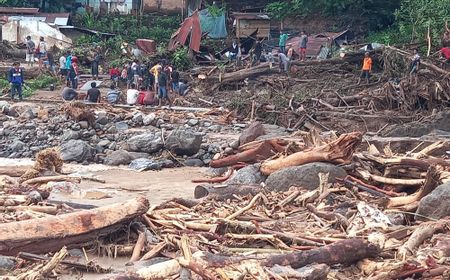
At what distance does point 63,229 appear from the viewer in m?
8.60

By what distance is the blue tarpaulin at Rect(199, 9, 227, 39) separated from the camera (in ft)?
109

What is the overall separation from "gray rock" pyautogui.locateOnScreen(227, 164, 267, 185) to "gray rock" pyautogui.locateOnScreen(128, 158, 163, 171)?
3571 millimetres

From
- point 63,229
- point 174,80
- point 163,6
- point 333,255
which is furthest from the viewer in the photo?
point 163,6

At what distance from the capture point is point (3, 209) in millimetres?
10336

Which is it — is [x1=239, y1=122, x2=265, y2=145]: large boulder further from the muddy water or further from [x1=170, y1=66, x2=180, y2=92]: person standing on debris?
[x1=170, y1=66, x2=180, y2=92]: person standing on debris

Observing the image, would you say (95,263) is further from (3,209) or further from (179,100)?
(179,100)

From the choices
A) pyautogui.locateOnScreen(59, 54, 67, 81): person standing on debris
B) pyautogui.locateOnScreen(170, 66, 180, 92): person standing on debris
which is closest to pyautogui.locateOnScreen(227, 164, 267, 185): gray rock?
pyautogui.locateOnScreen(170, 66, 180, 92): person standing on debris

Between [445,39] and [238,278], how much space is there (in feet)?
59.1

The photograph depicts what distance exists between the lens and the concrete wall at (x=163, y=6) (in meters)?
35.9

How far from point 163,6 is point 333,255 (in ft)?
95.7

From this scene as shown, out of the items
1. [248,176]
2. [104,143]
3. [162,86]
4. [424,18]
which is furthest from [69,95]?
[248,176]

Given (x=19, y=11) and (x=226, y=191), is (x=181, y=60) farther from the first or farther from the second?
(x=226, y=191)

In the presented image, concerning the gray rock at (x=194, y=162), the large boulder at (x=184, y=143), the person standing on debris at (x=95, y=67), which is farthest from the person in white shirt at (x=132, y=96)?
the gray rock at (x=194, y=162)

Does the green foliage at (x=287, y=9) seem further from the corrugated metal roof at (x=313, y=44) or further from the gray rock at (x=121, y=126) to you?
the gray rock at (x=121, y=126)
